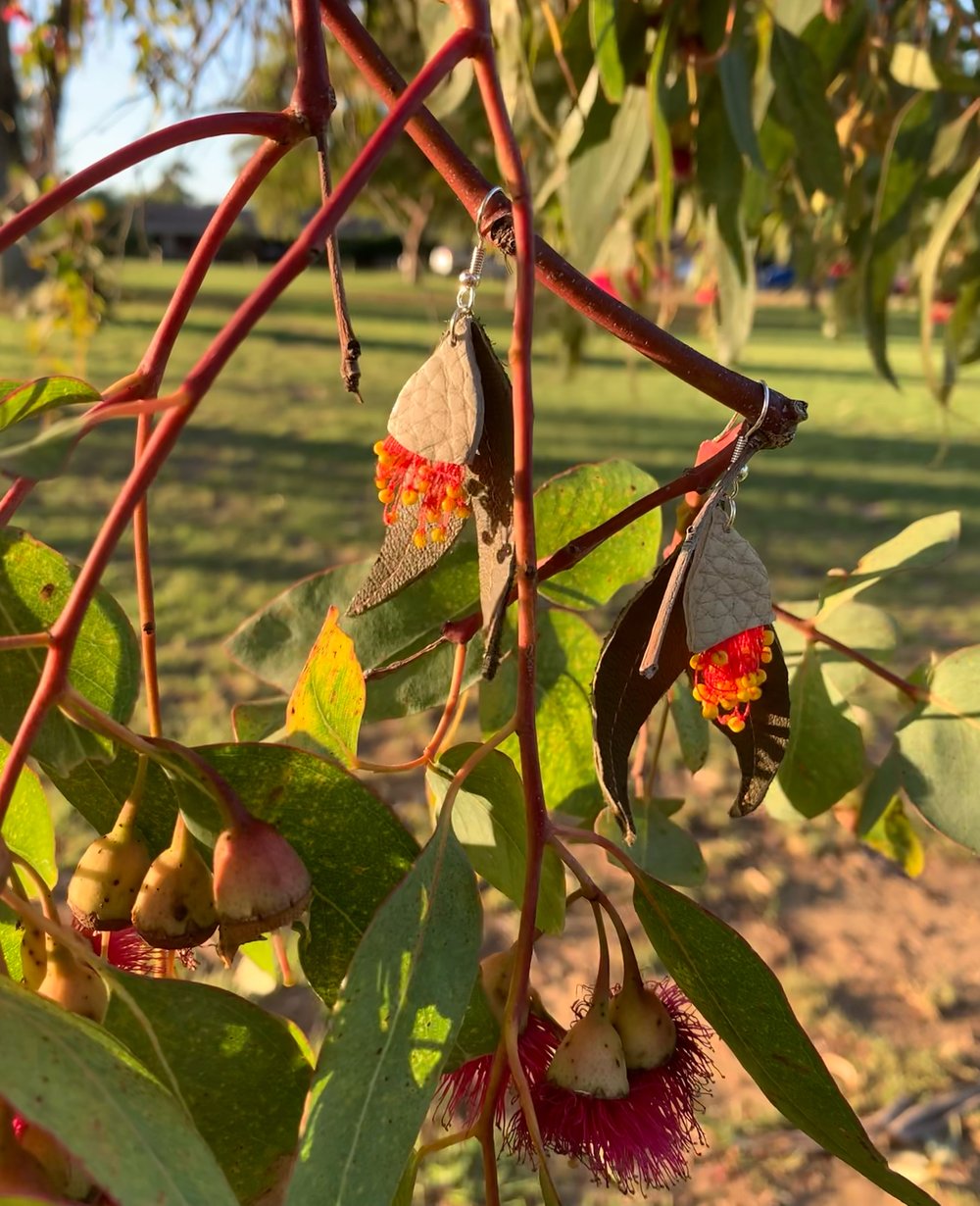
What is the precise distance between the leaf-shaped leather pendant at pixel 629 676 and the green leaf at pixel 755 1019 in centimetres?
7

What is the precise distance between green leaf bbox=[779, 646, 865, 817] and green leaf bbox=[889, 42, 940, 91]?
0.81m

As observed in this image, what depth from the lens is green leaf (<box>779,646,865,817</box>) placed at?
748mm

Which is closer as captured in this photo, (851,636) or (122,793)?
(122,793)

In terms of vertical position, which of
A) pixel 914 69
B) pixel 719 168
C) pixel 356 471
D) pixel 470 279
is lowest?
pixel 356 471

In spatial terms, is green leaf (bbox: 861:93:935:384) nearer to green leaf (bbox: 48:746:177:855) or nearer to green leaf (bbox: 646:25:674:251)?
green leaf (bbox: 646:25:674:251)

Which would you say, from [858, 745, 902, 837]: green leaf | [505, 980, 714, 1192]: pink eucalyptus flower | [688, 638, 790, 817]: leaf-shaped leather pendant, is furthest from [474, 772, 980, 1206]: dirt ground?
[688, 638, 790, 817]: leaf-shaped leather pendant

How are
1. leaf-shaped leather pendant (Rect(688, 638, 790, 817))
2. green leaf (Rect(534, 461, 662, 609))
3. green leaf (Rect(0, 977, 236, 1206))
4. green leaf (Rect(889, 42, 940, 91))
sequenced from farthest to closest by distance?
green leaf (Rect(889, 42, 940, 91)), green leaf (Rect(534, 461, 662, 609)), leaf-shaped leather pendant (Rect(688, 638, 790, 817)), green leaf (Rect(0, 977, 236, 1206))

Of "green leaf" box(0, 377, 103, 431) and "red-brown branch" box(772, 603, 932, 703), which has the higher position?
"green leaf" box(0, 377, 103, 431)

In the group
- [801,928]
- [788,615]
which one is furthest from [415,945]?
[801,928]

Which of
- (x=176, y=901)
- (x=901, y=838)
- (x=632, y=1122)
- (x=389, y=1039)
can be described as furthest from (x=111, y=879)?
(x=901, y=838)

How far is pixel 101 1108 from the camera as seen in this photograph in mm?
315

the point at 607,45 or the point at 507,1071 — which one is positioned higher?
the point at 607,45

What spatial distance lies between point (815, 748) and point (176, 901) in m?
0.46

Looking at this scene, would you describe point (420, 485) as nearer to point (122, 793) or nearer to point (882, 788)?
point (122, 793)
